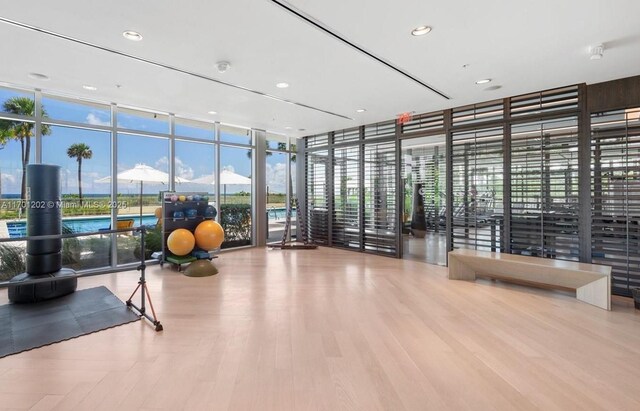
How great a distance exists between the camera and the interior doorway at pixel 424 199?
6297 mm

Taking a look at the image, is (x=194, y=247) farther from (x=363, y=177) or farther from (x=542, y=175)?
(x=542, y=175)

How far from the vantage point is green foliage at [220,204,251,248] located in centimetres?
775

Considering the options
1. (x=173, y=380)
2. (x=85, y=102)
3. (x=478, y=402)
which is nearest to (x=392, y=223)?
(x=478, y=402)

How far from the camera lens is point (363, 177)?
7574 mm

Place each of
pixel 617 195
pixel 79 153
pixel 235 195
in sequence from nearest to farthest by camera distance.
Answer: pixel 617 195 → pixel 79 153 → pixel 235 195

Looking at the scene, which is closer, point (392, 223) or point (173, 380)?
point (173, 380)

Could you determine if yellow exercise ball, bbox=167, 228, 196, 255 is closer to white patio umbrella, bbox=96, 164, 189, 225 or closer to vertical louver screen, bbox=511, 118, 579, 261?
white patio umbrella, bbox=96, 164, 189, 225

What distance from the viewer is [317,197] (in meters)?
8.55

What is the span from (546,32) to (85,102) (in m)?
6.73

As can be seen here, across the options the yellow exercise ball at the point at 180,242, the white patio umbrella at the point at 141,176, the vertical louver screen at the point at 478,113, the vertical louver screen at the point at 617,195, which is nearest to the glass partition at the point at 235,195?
the white patio umbrella at the point at 141,176

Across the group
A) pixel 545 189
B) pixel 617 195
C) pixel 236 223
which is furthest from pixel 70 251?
pixel 617 195

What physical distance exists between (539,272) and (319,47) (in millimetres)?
4139

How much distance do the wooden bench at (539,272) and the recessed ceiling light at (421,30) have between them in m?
3.39

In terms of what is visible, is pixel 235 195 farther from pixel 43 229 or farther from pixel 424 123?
pixel 424 123
